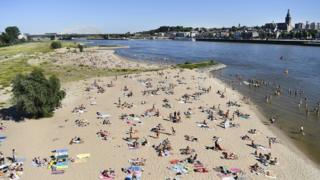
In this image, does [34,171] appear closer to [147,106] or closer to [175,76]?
[147,106]

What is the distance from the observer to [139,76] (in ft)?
220

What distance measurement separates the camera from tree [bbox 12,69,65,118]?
1367 inches

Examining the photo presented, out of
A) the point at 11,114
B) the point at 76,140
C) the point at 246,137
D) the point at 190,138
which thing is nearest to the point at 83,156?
the point at 76,140

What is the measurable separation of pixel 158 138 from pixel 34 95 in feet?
42.1

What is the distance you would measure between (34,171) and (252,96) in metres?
34.6

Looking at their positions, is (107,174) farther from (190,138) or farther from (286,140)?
(286,140)

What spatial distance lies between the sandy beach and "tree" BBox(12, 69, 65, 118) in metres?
0.97

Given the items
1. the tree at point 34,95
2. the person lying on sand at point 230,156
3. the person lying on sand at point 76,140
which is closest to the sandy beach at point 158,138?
the person lying on sand at point 230,156

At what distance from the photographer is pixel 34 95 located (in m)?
34.8

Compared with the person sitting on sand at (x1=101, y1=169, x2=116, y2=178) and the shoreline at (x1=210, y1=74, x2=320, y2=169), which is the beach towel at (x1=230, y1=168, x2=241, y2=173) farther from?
the person sitting on sand at (x1=101, y1=169, x2=116, y2=178)

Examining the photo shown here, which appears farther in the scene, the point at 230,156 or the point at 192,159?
the point at 230,156

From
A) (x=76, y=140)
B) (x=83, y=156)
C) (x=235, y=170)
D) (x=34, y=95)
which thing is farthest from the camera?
(x=34, y=95)

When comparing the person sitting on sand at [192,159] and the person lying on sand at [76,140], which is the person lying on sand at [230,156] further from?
the person lying on sand at [76,140]

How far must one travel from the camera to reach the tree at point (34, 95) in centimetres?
3472
